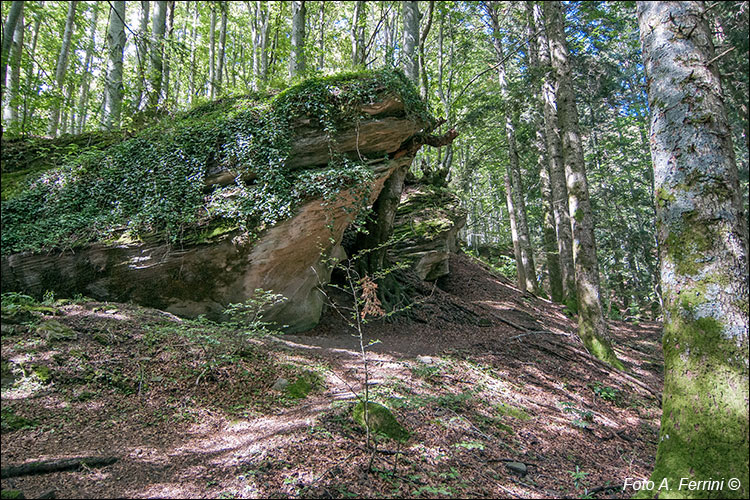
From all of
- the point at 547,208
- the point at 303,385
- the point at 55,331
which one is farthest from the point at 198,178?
the point at 547,208

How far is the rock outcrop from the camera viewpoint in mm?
6707

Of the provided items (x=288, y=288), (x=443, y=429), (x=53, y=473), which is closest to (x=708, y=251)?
(x=443, y=429)

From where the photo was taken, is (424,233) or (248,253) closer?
(248,253)

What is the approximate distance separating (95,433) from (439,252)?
937cm

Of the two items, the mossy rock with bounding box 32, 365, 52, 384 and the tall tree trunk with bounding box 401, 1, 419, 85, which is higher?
the tall tree trunk with bounding box 401, 1, 419, 85

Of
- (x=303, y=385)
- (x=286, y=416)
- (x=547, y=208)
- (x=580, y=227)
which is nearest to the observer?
(x=286, y=416)

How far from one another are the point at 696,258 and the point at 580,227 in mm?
5918

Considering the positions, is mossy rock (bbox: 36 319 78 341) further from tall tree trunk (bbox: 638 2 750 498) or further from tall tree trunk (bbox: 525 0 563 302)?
tall tree trunk (bbox: 525 0 563 302)

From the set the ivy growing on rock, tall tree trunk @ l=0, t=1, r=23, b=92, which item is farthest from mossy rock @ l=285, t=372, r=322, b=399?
tall tree trunk @ l=0, t=1, r=23, b=92

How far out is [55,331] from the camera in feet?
15.9

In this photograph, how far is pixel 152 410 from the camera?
13.9 ft

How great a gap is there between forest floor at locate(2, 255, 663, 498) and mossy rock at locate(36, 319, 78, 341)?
0.02 metres

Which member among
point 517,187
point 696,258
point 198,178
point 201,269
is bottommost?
point 201,269

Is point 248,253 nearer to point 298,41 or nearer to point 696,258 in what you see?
point 696,258
